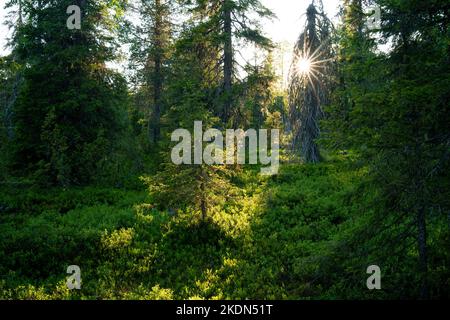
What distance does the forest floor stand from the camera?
8.42 metres

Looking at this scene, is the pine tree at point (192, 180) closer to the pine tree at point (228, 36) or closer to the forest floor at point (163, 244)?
the forest floor at point (163, 244)

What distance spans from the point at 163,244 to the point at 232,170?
4.06m

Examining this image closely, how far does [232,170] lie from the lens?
1362cm

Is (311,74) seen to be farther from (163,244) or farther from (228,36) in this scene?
(163,244)

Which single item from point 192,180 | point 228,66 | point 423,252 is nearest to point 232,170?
point 192,180

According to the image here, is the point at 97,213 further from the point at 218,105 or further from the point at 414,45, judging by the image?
the point at 414,45

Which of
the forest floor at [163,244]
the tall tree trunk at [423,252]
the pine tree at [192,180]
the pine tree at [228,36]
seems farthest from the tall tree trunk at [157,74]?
the tall tree trunk at [423,252]

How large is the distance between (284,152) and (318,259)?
14642 mm

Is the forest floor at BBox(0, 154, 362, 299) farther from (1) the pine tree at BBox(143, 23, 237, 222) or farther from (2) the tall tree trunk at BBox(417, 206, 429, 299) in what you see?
(2) the tall tree trunk at BBox(417, 206, 429, 299)

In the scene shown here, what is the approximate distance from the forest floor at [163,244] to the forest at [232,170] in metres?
0.06

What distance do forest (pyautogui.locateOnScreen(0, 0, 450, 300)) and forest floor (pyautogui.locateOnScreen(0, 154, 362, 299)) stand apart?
6cm

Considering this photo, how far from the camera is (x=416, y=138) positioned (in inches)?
248

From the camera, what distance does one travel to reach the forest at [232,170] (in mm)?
6551
